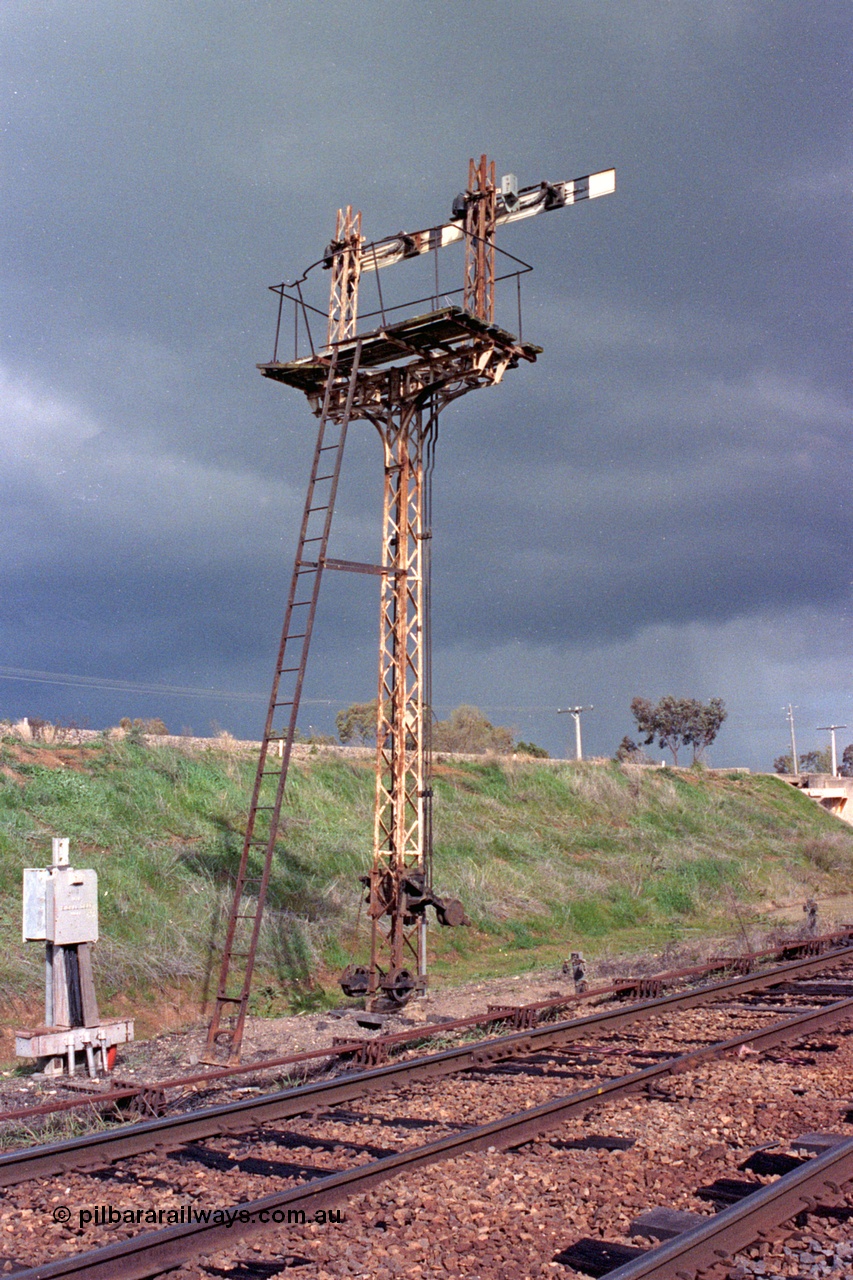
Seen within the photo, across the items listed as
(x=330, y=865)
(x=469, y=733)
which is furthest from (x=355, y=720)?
(x=330, y=865)

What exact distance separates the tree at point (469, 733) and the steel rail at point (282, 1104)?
4057cm

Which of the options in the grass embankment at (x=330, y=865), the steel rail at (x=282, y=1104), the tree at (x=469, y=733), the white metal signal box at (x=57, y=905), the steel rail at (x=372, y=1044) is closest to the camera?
the steel rail at (x=282, y=1104)

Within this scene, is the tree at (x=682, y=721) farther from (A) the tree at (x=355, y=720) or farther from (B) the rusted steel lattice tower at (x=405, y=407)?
(B) the rusted steel lattice tower at (x=405, y=407)

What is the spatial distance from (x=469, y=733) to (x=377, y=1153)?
50912 mm

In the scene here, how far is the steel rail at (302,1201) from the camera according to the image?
508cm

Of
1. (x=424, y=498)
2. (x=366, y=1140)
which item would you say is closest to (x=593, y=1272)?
(x=366, y=1140)

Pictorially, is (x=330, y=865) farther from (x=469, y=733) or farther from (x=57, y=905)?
(x=469, y=733)

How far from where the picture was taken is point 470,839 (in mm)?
27484

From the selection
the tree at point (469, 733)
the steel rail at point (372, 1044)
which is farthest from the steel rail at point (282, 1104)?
the tree at point (469, 733)

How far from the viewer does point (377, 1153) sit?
7.09 metres

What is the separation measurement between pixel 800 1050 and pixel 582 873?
17.2m

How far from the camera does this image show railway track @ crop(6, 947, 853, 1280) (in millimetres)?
5371

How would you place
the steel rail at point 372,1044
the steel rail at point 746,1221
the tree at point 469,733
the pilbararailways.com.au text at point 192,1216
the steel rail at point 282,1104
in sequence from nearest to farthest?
the steel rail at point 746,1221 → the pilbararailways.com.au text at point 192,1216 → the steel rail at point 282,1104 → the steel rail at point 372,1044 → the tree at point 469,733

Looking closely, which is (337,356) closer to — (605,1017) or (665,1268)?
(605,1017)
